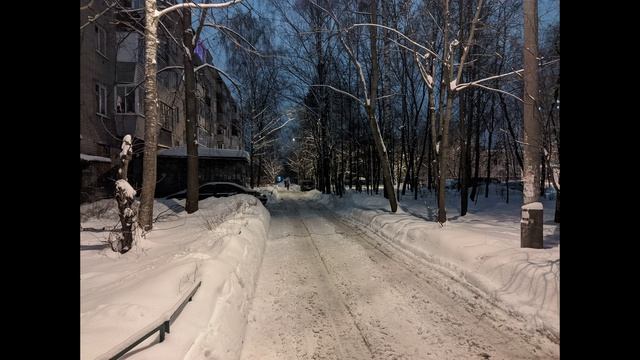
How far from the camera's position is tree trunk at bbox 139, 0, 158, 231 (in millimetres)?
8812

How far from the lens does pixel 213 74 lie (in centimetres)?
4425

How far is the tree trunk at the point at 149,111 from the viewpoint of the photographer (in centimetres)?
881

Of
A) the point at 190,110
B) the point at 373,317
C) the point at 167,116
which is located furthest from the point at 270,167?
the point at 373,317

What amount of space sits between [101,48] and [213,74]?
82.1 feet

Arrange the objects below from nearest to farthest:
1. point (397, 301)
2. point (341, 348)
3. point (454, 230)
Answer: point (341, 348), point (397, 301), point (454, 230)

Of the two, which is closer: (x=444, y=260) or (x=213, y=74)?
(x=444, y=260)

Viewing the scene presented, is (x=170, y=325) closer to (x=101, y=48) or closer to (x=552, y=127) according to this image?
(x=552, y=127)

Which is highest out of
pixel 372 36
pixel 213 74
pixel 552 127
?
pixel 213 74

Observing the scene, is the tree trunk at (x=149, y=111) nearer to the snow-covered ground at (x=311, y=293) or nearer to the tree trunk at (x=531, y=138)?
the snow-covered ground at (x=311, y=293)

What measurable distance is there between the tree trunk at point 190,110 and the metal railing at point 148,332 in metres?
10.4

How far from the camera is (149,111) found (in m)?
8.96

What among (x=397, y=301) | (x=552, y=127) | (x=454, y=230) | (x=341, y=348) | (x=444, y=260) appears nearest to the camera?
(x=341, y=348)

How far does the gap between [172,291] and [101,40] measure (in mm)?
19830
